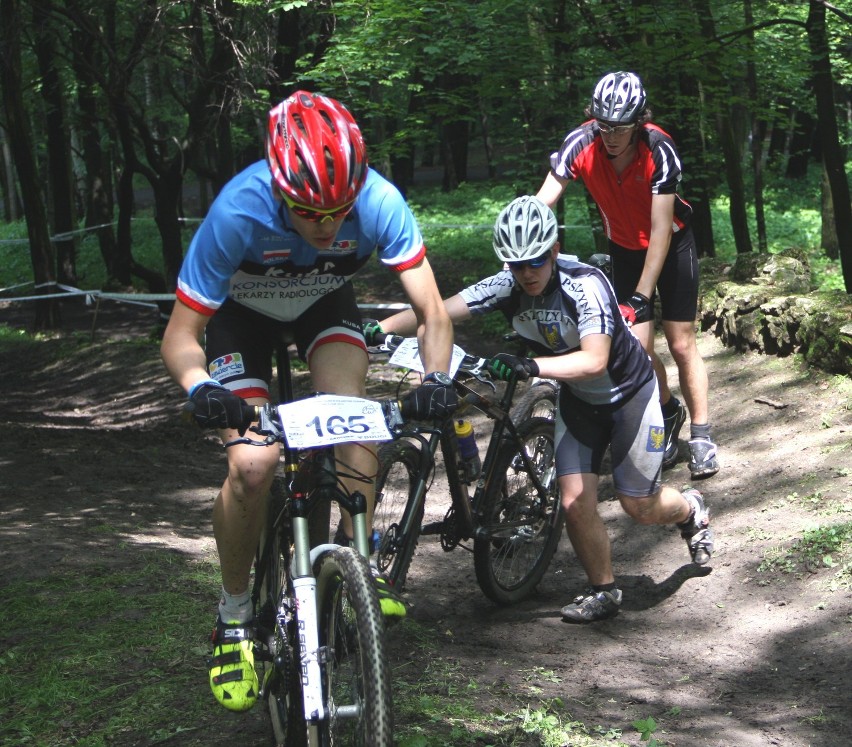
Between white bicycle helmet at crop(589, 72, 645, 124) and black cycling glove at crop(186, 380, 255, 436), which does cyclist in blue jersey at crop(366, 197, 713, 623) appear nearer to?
white bicycle helmet at crop(589, 72, 645, 124)

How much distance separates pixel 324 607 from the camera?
9.72 ft

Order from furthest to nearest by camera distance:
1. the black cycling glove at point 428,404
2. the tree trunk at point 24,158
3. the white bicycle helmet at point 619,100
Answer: the tree trunk at point 24,158 → the white bicycle helmet at point 619,100 → the black cycling glove at point 428,404

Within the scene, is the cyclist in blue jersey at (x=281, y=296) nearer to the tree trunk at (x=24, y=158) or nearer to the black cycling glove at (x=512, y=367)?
the black cycling glove at (x=512, y=367)

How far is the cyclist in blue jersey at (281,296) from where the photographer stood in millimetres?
3111

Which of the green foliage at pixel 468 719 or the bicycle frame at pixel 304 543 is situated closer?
the bicycle frame at pixel 304 543

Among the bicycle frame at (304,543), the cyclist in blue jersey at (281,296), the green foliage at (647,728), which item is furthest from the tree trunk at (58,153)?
the green foliage at (647,728)

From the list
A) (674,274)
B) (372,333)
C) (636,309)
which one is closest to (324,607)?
(372,333)

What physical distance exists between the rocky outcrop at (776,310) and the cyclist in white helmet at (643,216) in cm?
183

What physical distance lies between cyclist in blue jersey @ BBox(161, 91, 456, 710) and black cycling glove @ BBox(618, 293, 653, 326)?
6.04 ft

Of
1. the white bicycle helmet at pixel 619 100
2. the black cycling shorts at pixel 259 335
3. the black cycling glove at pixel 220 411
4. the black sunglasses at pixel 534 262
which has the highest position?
the white bicycle helmet at pixel 619 100

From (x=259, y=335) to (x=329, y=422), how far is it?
960 millimetres

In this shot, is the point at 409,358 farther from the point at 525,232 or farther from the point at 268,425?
the point at 268,425

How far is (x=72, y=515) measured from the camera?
268 inches

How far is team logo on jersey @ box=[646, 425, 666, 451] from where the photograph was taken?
491cm
